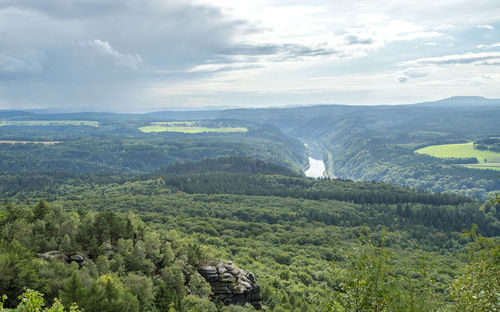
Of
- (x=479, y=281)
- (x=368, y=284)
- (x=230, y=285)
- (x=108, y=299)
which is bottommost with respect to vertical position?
(x=230, y=285)

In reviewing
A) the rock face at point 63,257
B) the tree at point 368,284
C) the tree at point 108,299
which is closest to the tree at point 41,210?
the rock face at point 63,257

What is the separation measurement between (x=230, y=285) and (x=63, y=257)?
2799 centimetres

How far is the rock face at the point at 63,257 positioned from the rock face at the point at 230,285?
805 inches

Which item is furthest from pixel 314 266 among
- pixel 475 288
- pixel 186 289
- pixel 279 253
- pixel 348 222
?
pixel 348 222

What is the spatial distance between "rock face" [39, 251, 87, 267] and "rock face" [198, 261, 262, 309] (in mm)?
20437

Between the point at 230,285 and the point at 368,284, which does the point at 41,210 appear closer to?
the point at 230,285

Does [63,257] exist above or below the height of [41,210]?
below

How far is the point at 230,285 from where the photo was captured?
6144 cm

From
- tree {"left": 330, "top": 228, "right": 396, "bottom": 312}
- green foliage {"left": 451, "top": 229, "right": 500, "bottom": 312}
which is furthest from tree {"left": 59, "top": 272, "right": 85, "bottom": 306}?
green foliage {"left": 451, "top": 229, "right": 500, "bottom": 312}

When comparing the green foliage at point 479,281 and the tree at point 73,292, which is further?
the tree at point 73,292

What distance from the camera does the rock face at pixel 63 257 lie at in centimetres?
4831

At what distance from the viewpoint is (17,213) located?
198 feet

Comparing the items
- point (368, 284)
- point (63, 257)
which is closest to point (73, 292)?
point (63, 257)

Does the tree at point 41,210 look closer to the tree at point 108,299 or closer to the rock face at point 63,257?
the rock face at point 63,257
